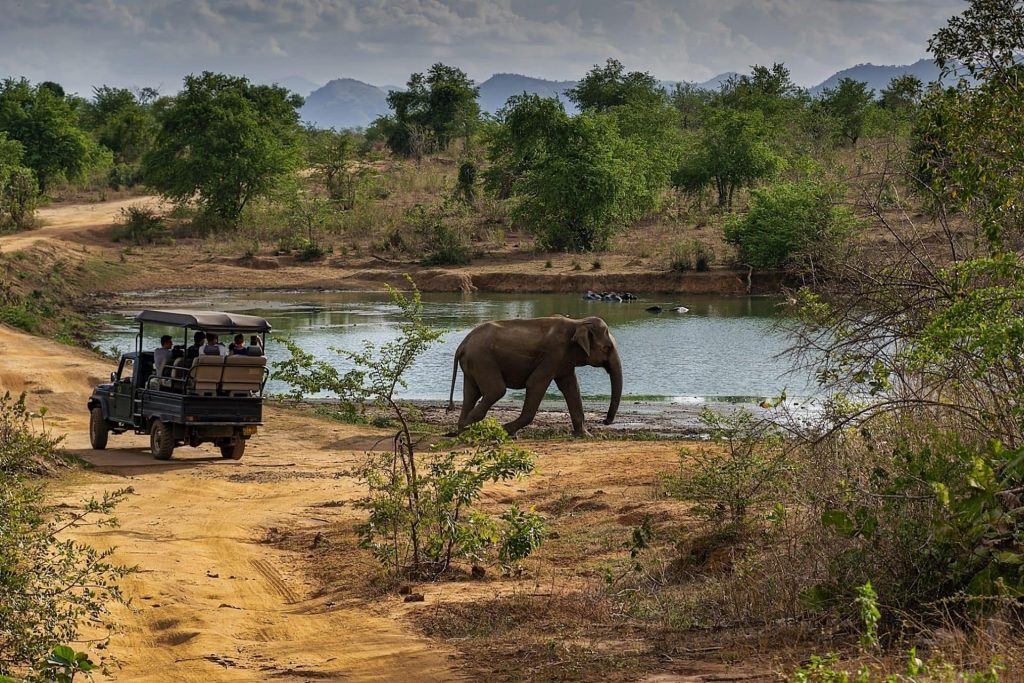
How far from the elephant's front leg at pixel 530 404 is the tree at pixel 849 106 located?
56054mm

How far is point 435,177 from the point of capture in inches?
2621

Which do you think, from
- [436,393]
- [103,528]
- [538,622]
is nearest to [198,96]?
[436,393]

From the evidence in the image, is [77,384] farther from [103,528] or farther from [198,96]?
[198,96]

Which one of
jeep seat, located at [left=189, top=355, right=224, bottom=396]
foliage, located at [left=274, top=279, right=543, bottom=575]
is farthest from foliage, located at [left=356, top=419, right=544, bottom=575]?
jeep seat, located at [left=189, top=355, right=224, bottom=396]

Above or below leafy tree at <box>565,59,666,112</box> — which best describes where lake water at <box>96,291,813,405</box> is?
below

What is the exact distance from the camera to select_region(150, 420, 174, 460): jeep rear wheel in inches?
671

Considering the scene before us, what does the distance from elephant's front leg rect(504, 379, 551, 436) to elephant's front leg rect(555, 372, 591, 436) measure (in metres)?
0.30

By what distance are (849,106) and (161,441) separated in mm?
67107

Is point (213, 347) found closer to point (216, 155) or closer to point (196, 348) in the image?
point (196, 348)

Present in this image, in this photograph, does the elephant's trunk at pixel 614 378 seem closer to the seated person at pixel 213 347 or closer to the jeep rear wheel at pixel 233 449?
the jeep rear wheel at pixel 233 449

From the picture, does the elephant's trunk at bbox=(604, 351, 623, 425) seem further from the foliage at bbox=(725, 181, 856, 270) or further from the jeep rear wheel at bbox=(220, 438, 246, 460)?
the foliage at bbox=(725, 181, 856, 270)

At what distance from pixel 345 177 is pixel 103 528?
53248 millimetres

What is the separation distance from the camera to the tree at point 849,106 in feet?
243

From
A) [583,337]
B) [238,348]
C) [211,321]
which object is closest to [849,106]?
[583,337]
